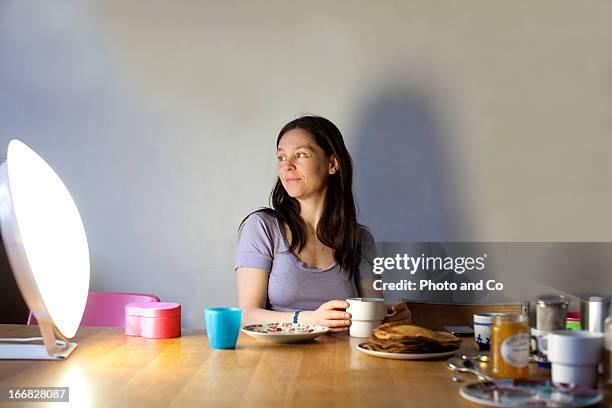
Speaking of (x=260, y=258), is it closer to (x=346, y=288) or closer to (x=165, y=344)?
(x=346, y=288)

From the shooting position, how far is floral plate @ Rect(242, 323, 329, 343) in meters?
1.47

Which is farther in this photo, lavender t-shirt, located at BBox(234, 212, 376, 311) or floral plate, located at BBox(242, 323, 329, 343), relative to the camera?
lavender t-shirt, located at BBox(234, 212, 376, 311)

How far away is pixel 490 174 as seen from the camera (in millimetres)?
2658

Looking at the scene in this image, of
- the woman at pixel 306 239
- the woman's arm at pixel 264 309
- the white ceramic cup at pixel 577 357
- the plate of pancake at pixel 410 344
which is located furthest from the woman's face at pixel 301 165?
the white ceramic cup at pixel 577 357

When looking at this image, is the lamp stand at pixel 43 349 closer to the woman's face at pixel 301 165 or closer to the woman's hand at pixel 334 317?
the woman's hand at pixel 334 317

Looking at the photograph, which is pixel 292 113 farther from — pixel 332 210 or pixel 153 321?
pixel 153 321

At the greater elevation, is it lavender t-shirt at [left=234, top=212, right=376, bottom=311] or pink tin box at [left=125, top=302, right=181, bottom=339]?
lavender t-shirt at [left=234, top=212, right=376, bottom=311]

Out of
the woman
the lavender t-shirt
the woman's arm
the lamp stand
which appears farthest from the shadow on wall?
the lamp stand

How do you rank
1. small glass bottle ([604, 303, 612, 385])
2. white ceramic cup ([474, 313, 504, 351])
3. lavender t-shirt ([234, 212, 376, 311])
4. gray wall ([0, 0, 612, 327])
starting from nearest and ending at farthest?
small glass bottle ([604, 303, 612, 385]) < white ceramic cup ([474, 313, 504, 351]) < lavender t-shirt ([234, 212, 376, 311]) < gray wall ([0, 0, 612, 327])

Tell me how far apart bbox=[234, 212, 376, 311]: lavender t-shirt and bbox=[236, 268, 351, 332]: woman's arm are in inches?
0.9

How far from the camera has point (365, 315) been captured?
1.59m

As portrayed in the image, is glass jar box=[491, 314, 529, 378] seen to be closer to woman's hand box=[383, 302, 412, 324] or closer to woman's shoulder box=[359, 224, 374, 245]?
woman's hand box=[383, 302, 412, 324]

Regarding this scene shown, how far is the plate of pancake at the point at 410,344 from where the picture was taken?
1325mm

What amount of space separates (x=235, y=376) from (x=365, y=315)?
0.46 metres
